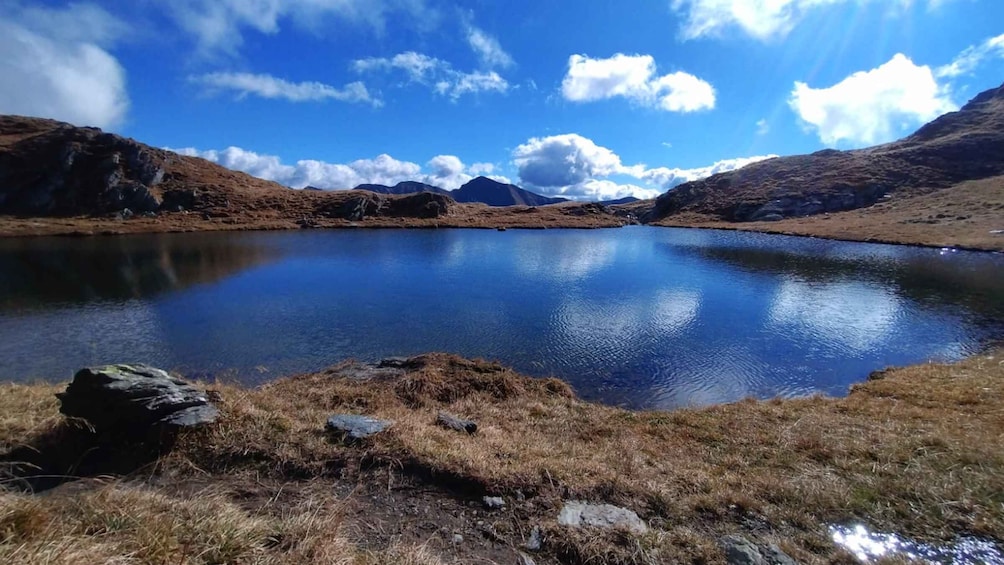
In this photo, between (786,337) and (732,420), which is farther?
(786,337)

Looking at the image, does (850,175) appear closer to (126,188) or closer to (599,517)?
(599,517)

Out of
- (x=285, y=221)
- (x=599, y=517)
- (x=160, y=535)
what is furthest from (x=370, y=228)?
(x=160, y=535)

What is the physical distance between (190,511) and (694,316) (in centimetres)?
3071

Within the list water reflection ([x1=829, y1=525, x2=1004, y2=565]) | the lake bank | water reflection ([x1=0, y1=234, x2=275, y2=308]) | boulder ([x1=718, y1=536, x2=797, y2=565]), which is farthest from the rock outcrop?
A: water reflection ([x1=829, y1=525, x2=1004, y2=565])

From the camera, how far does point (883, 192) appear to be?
119m

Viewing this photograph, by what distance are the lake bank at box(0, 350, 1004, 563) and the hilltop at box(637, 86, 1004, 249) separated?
77.2 meters

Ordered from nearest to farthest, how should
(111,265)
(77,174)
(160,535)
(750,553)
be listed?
1. (160,535)
2. (750,553)
3. (111,265)
4. (77,174)

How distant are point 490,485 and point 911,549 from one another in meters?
6.39

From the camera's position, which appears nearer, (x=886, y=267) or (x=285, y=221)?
(x=886, y=267)

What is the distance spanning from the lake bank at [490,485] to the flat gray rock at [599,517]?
0.67 feet

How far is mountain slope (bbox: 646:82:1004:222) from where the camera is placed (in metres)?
120

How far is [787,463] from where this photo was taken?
9.32 m

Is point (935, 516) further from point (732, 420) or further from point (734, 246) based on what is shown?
point (734, 246)

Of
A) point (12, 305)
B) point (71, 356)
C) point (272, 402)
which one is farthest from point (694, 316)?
point (12, 305)
